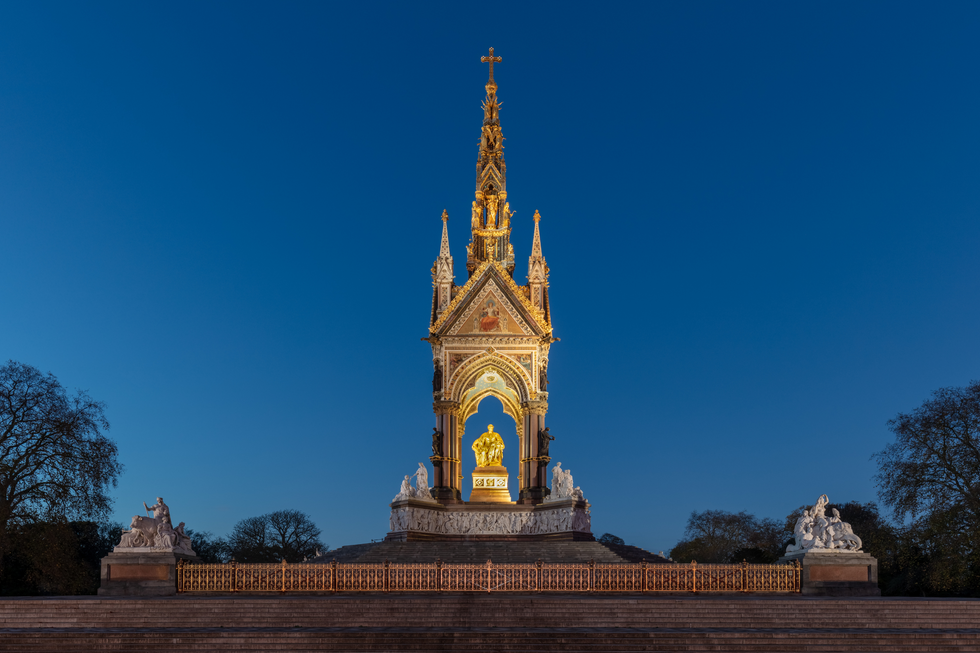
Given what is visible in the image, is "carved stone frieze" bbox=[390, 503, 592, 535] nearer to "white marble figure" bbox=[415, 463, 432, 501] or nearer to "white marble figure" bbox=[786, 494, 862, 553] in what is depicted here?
"white marble figure" bbox=[415, 463, 432, 501]

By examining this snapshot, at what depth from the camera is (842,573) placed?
22.0 metres

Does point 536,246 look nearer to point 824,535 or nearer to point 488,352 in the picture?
point 488,352

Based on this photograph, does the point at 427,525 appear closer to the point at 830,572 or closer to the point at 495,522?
the point at 495,522

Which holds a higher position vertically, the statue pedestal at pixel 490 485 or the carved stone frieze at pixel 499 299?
the carved stone frieze at pixel 499 299

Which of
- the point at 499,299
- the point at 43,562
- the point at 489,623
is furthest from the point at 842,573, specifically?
the point at 43,562

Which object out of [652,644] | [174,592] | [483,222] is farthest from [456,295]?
[652,644]

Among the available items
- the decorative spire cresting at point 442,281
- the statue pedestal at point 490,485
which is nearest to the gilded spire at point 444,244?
the decorative spire cresting at point 442,281

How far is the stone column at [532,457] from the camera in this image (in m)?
35.8

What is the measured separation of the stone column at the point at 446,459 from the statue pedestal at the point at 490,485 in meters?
1.02

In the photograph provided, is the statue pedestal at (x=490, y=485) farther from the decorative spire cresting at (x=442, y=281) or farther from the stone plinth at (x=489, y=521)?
the decorative spire cresting at (x=442, y=281)

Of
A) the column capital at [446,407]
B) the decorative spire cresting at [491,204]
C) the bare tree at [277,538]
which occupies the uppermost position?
the decorative spire cresting at [491,204]

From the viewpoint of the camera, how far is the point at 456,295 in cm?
3797

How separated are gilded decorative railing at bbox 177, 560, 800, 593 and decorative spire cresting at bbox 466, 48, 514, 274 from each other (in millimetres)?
19070

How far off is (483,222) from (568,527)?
1451 cm
